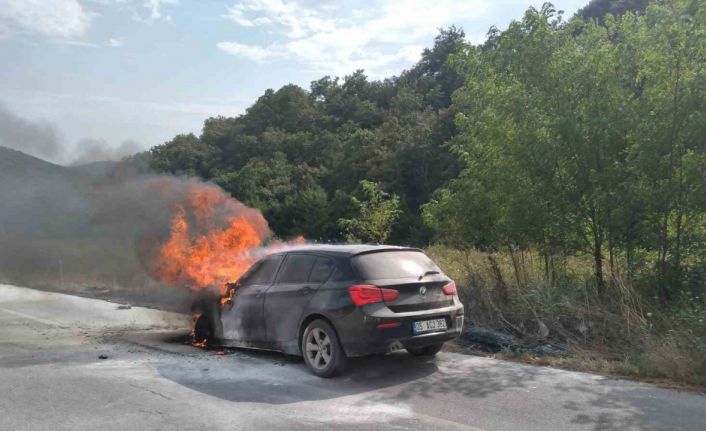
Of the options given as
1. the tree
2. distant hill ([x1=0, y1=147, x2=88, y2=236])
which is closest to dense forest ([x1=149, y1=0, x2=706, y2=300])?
the tree

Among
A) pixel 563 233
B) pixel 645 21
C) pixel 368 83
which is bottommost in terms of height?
pixel 563 233

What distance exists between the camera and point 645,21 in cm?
973

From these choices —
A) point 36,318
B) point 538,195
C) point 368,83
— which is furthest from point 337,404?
point 368,83

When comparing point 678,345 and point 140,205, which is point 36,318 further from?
point 678,345

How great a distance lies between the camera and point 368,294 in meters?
6.79

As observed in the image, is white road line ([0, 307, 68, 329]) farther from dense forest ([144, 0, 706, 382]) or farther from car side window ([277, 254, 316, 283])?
dense forest ([144, 0, 706, 382])

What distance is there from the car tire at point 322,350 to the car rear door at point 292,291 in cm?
26

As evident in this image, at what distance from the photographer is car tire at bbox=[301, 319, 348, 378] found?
6.90 m

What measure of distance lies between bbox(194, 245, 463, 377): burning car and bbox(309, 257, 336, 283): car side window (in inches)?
0.6

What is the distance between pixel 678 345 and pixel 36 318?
12572mm

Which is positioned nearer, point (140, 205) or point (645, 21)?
point (645, 21)

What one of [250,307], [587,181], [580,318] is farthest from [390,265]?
[587,181]

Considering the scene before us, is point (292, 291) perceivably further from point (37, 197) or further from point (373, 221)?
point (37, 197)

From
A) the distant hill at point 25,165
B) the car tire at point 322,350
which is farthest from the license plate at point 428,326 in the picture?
the distant hill at point 25,165
